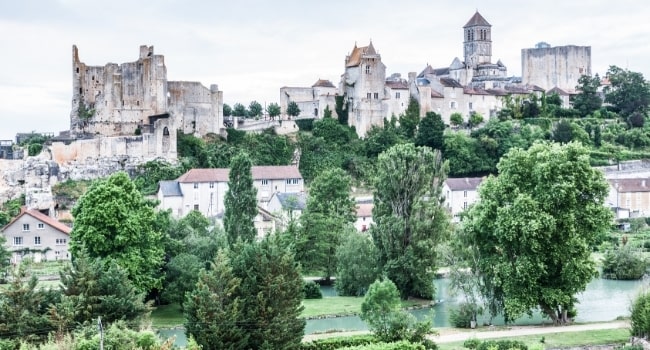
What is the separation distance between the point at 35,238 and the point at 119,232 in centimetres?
1828

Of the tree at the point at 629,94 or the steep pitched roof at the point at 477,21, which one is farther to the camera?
the steep pitched roof at the point at 477,21

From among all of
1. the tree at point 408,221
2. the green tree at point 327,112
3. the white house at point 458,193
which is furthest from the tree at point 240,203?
the green tree at point 327,112

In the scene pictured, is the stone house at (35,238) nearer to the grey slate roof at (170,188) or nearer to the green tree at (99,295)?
the grey slate roof at (170,188)

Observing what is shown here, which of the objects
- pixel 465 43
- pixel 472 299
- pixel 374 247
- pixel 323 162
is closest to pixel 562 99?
pixel 465 43

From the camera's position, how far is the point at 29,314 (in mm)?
27500

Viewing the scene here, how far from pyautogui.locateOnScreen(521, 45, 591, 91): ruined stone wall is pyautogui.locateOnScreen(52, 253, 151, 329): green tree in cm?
7056

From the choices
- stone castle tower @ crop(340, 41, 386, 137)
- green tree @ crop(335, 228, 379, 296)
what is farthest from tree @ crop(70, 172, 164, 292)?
stone castle tower @ crop(340, 41, 386, 137)

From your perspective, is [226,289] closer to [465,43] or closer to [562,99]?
[562,99]

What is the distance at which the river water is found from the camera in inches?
1405

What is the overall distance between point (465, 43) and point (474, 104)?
1879cm

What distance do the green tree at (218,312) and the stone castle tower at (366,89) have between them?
45740mm

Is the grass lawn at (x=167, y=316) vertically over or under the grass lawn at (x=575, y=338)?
under

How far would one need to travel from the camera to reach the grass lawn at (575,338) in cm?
2866

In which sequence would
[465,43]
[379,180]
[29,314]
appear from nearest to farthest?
[29,314] → [379,180] → [465,43]
